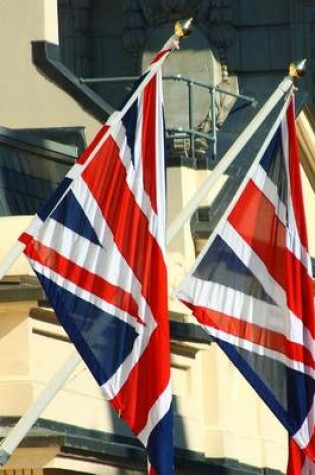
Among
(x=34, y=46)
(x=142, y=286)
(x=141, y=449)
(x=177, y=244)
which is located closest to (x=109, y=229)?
(x=142, y=286)

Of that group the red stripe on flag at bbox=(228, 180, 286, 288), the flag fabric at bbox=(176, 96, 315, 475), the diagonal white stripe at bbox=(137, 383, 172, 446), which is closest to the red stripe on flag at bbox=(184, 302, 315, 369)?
the flag fabric at bbox=(176, 96, 315, 475)

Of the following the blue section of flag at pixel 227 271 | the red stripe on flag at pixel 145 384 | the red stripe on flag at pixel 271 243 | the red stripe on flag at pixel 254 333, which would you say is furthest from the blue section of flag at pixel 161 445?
the red stripe on flag at pixel 271 243

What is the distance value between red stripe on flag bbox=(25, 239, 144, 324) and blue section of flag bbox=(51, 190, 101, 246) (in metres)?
0.31

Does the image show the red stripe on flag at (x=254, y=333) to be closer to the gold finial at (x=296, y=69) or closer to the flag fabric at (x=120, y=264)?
the flag fabric at (x=120, y=264)

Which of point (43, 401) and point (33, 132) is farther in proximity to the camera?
point (33, 132)

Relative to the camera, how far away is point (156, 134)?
35688mm

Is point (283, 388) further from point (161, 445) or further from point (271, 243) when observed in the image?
point (161, 445)

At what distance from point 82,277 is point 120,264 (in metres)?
0.48

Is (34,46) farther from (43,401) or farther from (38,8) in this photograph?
(43,401)

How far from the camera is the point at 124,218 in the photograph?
116ft

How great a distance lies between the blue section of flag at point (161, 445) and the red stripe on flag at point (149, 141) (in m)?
1.84

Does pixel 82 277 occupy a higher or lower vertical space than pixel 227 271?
lower

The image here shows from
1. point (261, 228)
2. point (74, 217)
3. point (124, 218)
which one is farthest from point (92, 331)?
point (261, 228)

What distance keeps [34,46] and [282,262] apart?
32.7ft
